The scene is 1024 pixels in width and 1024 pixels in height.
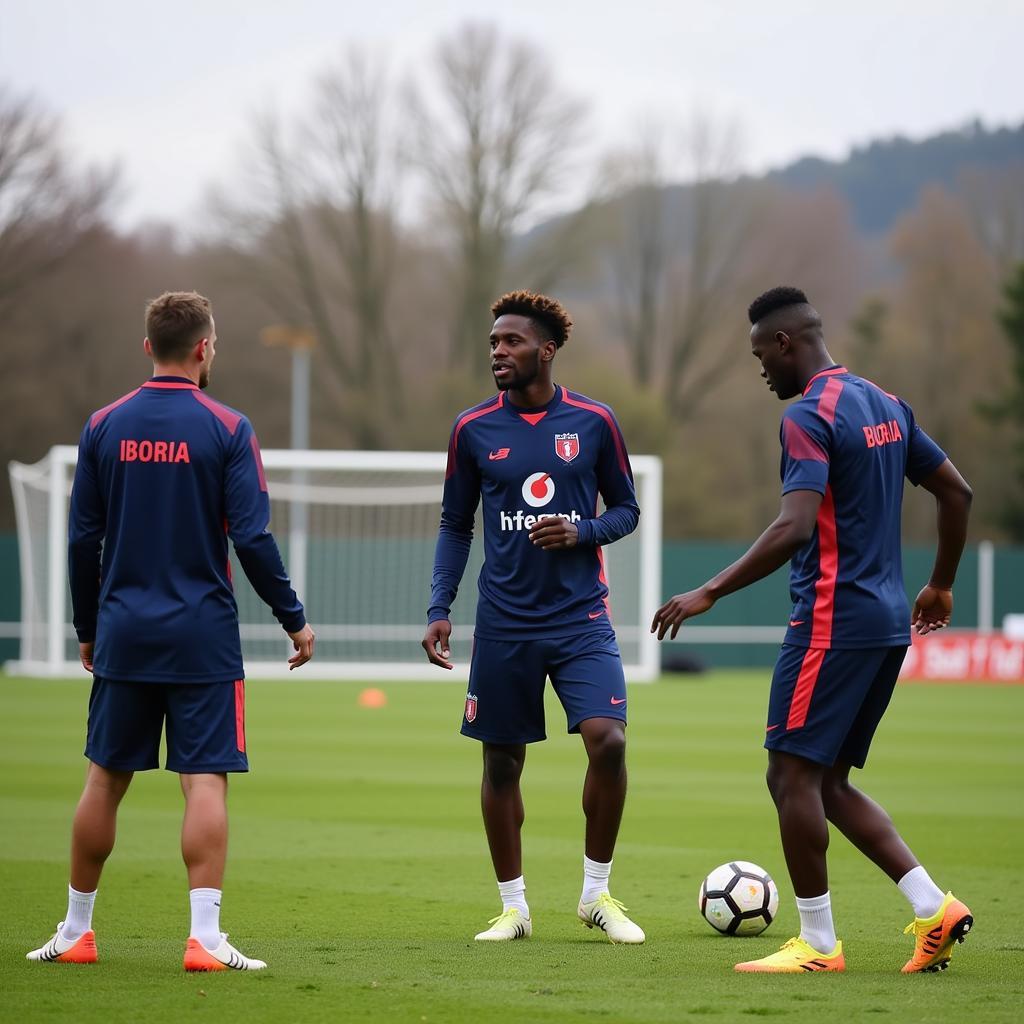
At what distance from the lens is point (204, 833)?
5.77 meters

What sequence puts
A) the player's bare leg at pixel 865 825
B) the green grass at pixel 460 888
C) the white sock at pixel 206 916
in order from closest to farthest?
1. the green grass at pixel 460 888
2. the white sock at pixel 206 916
3. the player's bare leg at pixel 865 825

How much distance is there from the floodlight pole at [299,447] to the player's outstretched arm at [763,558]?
23.2 metres

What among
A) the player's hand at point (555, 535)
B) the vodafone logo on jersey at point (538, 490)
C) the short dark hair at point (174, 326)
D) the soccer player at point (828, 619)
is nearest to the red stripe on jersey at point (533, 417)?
the vodafone logo on jersey at point (538, 490)

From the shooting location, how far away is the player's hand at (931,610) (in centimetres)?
661

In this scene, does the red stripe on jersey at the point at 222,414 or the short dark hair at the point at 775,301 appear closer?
the red stripe on jersey at the point at 222,414

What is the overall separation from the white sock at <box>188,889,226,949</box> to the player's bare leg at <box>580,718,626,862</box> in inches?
64.6

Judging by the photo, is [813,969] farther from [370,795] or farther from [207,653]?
[370,795]

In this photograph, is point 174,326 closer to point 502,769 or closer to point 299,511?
point 502,769

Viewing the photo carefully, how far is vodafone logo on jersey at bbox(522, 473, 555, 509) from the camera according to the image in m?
6.91

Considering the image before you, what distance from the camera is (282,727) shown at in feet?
63.3

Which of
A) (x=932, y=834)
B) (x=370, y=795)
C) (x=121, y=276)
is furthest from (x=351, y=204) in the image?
(x=932, y=834)

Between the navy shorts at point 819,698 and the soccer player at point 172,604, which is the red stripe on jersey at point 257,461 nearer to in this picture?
the soccer player at point 172,604

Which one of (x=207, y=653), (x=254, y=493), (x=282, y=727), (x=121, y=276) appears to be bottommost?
(x=282, y=727)

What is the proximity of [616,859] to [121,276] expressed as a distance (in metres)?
32.5
